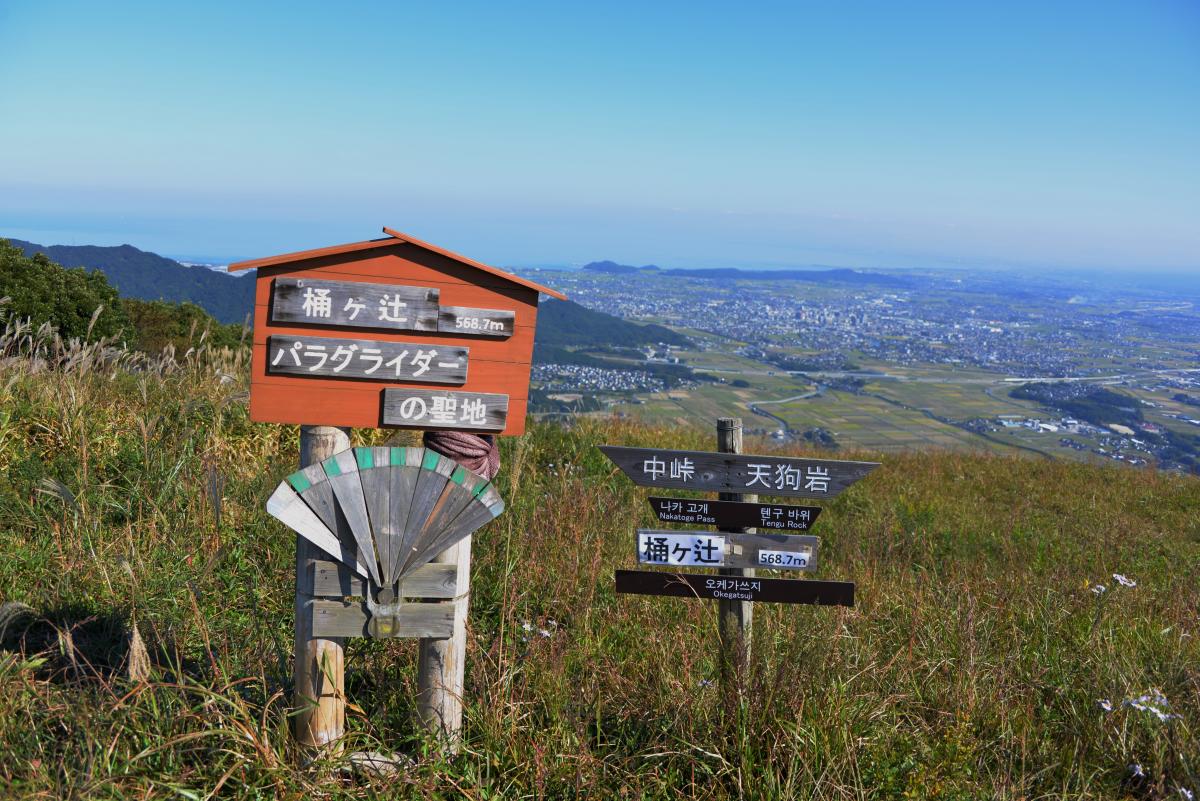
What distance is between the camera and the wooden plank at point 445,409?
2705 mm

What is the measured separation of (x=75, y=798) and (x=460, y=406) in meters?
1.59

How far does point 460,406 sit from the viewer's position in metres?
2.75

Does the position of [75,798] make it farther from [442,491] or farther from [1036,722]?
[1036,722]

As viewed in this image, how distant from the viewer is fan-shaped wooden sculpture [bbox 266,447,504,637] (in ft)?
8.34

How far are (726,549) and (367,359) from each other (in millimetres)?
1607

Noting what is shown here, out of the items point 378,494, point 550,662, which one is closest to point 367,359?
point 378,494

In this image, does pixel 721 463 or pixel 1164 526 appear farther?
pixel 1164 526

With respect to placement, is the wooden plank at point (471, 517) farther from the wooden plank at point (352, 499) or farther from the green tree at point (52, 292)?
the green tree at point (52, 292)

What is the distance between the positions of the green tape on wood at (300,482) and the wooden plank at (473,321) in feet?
2.23

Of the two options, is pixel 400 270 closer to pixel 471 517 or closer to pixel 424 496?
pixel 424 496

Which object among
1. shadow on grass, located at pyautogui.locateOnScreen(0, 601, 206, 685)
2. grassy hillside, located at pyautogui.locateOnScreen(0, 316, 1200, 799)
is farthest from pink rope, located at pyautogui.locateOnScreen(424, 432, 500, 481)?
shadow on grass, located at pyautogui.locateOnScreen(0, 601, 206, 685)

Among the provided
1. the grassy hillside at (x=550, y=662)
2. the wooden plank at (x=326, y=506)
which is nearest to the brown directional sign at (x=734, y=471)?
the grassy hillside at (x=550, y=662)

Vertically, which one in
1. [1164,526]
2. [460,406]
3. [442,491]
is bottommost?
[1164,526]

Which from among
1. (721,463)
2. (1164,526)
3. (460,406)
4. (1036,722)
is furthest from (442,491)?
(1164,526)
